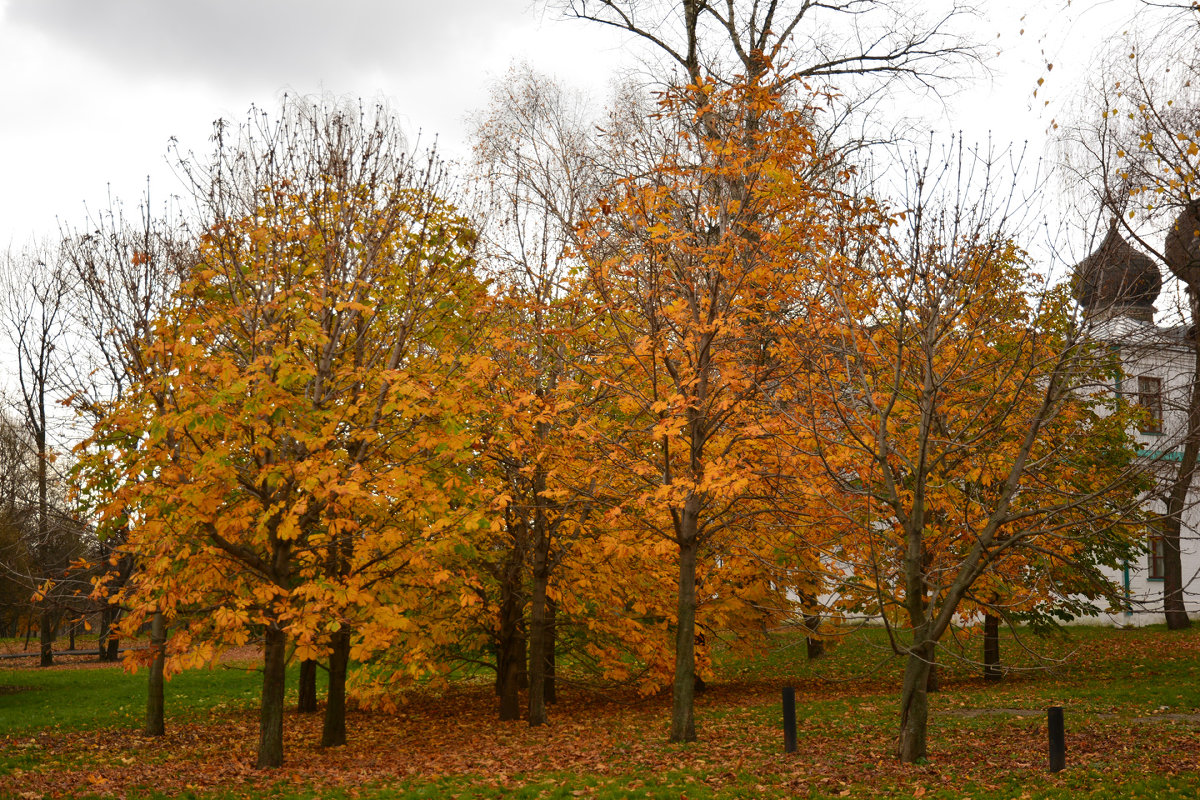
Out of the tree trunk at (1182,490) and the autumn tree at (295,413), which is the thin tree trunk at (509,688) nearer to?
the autumn tree at (295,413)

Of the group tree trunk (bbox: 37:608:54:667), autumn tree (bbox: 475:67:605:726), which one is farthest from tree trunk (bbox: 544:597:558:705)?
tree trunk (bbox: 37:608:54:667)

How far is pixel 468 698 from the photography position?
20156 mm

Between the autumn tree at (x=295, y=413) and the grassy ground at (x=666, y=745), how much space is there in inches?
61.6

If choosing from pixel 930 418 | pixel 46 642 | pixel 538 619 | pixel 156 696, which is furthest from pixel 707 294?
pixel 46 642

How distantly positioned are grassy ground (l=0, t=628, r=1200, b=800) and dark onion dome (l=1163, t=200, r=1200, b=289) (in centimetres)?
537

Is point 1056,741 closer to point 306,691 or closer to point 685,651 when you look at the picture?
point 685,651

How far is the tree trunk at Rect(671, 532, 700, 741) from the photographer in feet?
36.9

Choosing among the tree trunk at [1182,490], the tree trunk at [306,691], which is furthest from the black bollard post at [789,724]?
the tree trunk at [306,691]

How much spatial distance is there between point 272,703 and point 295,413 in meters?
3.70

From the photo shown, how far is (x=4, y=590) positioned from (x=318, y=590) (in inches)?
679

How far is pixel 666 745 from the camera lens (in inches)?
438

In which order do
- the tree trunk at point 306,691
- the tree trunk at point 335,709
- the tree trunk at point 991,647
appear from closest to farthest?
the tree trunk at point 335,709
the tree trunk at point 306,691
the tree trunk at point 991,647

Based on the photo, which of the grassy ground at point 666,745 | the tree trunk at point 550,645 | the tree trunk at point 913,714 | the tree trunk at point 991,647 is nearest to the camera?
the grassy ground at point 666,745

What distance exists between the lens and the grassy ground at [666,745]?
344 inches
